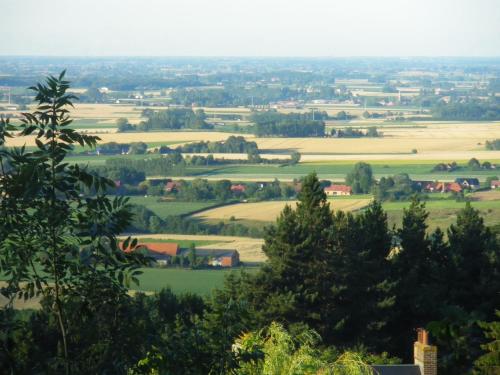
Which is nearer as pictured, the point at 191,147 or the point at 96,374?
the point at 96,374

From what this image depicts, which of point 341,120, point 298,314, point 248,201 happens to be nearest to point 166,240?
point 248,201

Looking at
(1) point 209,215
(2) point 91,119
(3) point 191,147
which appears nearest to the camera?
(1) point 209,215

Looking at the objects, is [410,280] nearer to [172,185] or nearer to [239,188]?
[239,188]

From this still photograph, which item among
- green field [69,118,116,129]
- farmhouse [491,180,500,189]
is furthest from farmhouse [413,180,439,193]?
green field [69,118,116,129]

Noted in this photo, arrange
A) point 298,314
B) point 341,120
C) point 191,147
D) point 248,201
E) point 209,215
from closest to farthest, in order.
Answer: point 298,314, point 209,215, point 248,201, point 191,147, point 341,120

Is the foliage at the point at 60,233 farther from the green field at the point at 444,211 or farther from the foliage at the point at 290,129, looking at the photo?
the foliage at the point at 290,129

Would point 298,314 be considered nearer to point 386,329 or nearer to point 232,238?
point 386,329
